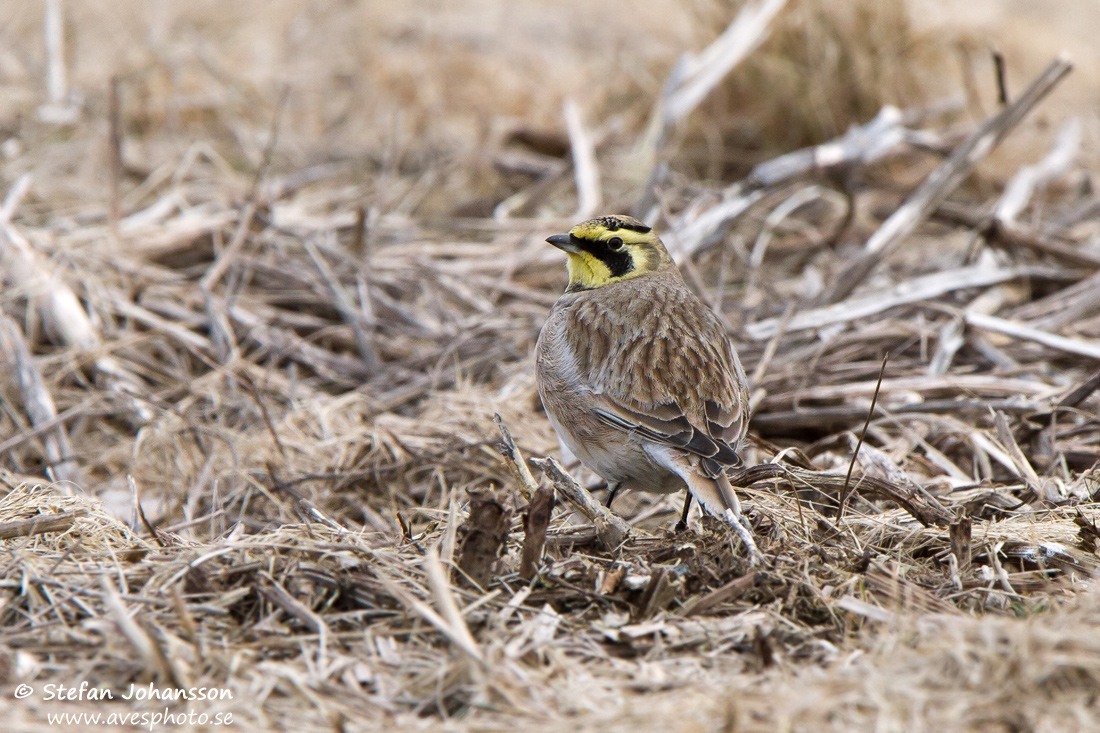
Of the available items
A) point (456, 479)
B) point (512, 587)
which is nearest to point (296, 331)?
point (456, 479)

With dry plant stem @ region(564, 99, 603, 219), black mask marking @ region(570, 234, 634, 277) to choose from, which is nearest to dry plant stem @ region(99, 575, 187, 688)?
black mask marking @ region(570, 234, 634, 277)

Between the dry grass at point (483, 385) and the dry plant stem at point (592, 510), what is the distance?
0.07m

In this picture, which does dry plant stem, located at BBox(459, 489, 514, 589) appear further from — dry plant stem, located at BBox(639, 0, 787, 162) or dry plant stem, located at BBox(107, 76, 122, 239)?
dry plant stem, located at BBox(639, 0, 787, 162)

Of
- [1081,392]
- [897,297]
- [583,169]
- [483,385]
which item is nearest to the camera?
[1081,392]

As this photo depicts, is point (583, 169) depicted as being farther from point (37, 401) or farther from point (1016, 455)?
point (1016, 455)

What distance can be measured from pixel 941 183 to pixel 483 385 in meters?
3.36

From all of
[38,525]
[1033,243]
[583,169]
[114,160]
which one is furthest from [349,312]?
[1033,243]

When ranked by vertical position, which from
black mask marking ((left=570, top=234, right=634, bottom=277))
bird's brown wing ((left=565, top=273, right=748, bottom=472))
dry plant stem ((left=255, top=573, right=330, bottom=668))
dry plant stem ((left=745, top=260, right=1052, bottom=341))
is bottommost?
dry plant stem ((left=745, top=260, right=1052, bottom=341))

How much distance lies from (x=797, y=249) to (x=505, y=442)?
15.8 feet

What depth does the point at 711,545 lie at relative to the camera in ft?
12.6

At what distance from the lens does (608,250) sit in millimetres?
5398

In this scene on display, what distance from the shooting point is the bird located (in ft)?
13.8

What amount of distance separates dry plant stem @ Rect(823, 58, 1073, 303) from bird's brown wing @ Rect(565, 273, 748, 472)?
2.02 m

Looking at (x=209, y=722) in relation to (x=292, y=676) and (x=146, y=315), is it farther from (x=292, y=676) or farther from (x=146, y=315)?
(x=146, y=315)
